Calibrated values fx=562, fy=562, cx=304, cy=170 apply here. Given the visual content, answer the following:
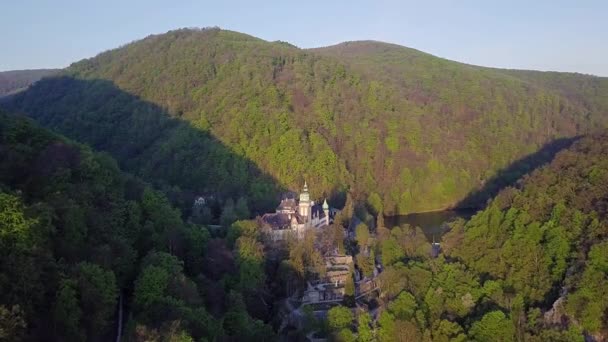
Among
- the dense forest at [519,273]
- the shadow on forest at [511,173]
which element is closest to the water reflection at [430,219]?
the shadow on forest at [511,173]

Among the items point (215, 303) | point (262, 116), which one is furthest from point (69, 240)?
point (262, 116)

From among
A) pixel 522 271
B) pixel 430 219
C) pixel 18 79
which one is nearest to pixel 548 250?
pixel 522 271

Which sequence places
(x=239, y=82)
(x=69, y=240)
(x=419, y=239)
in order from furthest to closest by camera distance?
(x=239, y=82)
(x=419, y=239)
(x=69, y=240)

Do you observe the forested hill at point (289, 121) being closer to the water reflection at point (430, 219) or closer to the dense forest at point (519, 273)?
the water reflection at point (430, 219)

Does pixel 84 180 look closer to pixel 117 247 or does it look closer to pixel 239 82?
pixel 117 247

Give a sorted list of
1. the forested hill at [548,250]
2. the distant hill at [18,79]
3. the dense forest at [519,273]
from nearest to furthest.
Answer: the forested hill at [548,250]
the dense forest at [519,273]
the distant hill at [18,79]

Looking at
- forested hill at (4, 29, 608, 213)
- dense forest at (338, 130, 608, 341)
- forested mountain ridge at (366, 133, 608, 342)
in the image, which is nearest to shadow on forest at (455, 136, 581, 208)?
forested hill at (4, 29, 608, 213)
